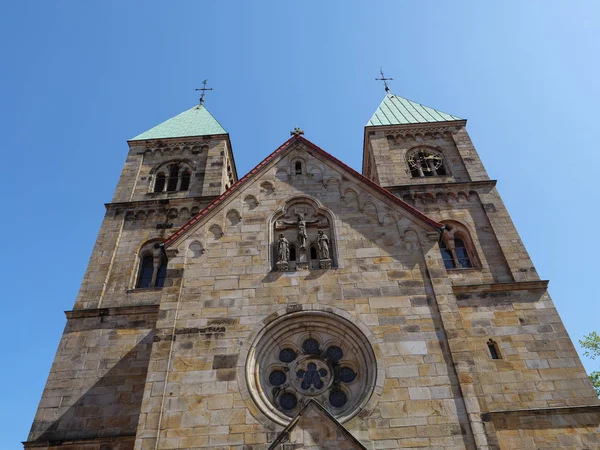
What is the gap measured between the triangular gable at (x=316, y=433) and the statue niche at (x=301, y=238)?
3.93 metres

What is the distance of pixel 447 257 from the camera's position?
55.2 ft

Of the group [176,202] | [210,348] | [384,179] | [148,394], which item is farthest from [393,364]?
[176,202]

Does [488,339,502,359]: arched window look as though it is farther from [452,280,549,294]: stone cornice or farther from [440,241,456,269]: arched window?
[440,241,456,269]: arched window

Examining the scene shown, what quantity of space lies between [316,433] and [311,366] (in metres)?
1.93

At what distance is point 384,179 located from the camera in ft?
65.0

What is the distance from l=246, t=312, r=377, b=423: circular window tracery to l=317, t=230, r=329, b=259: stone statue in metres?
1.78

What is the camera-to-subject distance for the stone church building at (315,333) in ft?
30.7

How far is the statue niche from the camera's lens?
11953 millimetres

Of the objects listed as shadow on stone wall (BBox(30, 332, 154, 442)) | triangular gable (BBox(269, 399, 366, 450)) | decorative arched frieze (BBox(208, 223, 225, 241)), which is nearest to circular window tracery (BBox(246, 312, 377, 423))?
triangular gable (BBox(269, 399, 366, 450))

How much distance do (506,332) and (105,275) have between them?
13796mm

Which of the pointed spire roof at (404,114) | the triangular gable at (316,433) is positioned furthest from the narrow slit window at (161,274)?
the pointed spire roof at (404,114)

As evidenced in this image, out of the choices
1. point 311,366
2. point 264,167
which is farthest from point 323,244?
point 264,167

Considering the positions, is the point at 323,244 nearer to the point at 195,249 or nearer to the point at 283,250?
the point at 283,250

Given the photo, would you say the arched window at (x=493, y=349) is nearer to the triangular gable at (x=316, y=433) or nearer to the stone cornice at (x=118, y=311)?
the triangular gable at (x=316, y=433)
